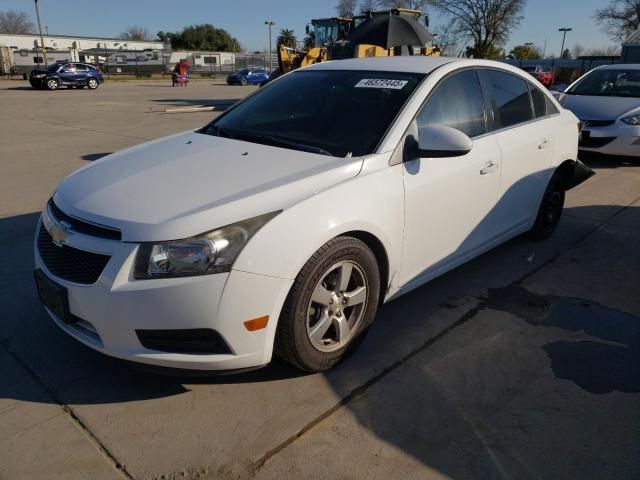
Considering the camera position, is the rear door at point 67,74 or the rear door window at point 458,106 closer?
the rear door window at point 458,106

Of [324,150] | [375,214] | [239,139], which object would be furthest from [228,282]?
[239,139]

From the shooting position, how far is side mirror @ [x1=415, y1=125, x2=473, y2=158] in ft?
9.29

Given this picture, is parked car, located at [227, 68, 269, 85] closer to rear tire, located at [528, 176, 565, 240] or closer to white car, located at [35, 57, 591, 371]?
rear tire, located at [528, 176, 565, 240]

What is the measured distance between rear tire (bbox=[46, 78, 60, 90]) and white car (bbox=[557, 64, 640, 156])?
90.5 ft

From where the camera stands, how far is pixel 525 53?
77.4 metres

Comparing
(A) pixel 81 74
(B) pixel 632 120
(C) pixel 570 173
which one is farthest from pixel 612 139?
(A) pixel 81 74

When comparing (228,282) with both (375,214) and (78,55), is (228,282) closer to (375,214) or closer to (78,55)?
(375,214)

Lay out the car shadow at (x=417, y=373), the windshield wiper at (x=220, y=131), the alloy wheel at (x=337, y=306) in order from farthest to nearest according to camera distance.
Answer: the windshield wiper at (x=220, y=131)
the alloy wheel at (x=337, y=306)
the car shadow at (x=417, y=373)

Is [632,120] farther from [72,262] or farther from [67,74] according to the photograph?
[67,74]

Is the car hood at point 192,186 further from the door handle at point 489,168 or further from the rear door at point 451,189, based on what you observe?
the door handle at point 489,168

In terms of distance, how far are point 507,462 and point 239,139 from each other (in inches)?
91.7

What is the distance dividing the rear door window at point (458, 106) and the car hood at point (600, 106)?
497 centimetres

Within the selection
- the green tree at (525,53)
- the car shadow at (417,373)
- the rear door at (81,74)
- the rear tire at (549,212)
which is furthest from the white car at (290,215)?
the green tree at (525,53)

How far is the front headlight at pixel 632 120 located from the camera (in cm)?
776
